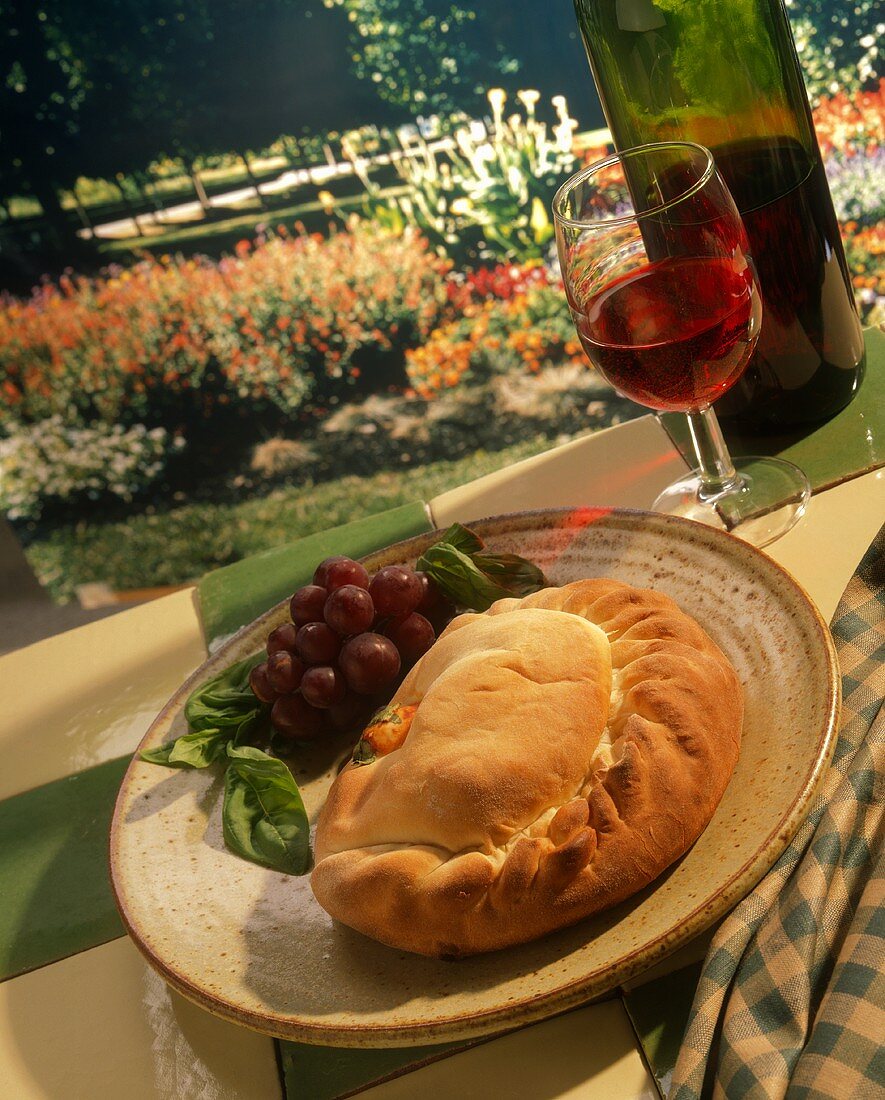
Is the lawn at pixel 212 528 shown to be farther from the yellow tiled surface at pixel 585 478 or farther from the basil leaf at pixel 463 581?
the basil leaf at pixel 463 581

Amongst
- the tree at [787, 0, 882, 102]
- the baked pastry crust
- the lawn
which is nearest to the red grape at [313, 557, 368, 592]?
the baked pastry crust

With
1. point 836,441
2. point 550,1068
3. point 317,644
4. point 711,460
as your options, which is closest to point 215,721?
point 317,644

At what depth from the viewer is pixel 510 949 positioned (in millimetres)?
739

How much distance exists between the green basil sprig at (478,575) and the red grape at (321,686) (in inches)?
6.3

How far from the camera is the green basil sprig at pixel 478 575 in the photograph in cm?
111

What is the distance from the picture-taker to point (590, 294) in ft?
3.59

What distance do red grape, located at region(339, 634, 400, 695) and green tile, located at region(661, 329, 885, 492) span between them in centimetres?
48

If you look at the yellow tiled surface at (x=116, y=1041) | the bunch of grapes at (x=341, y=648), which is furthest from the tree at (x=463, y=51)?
the yellow tiled surface at (x=116, y=1041)

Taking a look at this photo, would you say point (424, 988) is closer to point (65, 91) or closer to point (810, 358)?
point (810, 358)

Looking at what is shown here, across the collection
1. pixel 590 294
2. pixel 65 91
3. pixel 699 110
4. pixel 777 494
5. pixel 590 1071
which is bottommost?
pixel 590 1071

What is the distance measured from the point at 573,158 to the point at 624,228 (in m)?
3.22

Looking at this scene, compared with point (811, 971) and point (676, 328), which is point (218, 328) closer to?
point (676, 328)

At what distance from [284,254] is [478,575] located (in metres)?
3.27

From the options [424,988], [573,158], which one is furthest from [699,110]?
[573,158]
